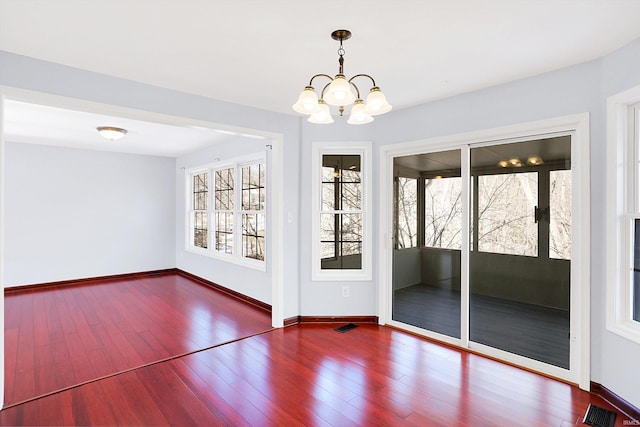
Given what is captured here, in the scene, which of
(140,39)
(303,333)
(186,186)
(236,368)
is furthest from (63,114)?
(303,333)

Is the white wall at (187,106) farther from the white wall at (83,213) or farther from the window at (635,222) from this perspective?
the white wall at (83,213)

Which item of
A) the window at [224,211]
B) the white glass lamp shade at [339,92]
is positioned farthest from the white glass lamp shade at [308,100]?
the window at [224,211]

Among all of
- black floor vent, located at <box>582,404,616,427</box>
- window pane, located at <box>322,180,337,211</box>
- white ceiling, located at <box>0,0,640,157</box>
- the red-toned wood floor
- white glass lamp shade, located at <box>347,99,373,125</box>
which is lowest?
black floor vent, located at <box>582,404,616,427</box>

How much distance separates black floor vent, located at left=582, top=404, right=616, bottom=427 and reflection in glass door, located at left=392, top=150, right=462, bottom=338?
1.22m

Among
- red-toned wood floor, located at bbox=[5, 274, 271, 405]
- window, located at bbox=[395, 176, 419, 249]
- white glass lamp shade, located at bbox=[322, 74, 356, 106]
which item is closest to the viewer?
white glass lamp shade, located at bbox=[322, 74, 356, 106]

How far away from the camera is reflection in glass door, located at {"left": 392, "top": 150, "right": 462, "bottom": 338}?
353 centimetres

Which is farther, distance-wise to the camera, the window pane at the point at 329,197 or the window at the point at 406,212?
the window pane at the point at 329,197

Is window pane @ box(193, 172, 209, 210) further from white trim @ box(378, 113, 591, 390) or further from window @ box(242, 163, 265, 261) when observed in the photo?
white trim @ box(378, 113, 591, 390)

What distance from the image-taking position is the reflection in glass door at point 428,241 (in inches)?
139

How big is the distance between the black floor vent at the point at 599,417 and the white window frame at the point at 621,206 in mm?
548

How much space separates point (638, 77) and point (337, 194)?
2851 millimetres

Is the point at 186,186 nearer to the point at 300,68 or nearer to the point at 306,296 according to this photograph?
the point at 306,296

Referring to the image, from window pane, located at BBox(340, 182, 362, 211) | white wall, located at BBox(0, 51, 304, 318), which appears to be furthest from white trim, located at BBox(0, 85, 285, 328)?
window pane, located at BBox(340, 182, 362, 211)

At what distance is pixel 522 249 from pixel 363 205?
1.77 m
